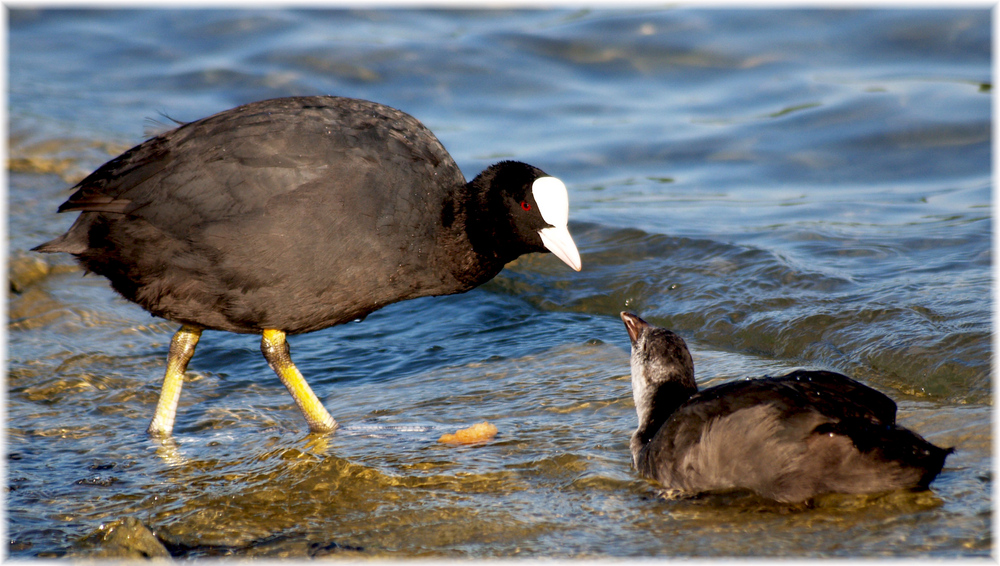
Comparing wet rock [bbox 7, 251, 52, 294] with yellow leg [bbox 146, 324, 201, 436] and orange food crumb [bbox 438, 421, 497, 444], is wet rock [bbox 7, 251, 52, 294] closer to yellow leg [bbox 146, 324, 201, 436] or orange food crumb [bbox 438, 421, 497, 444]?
yellow leg [bbox 146, 324, 201, 436]

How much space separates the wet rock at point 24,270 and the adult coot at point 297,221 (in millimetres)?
2245

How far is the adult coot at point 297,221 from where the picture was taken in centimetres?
442

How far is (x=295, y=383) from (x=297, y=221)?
917mm

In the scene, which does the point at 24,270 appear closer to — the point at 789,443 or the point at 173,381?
the point at 173,381

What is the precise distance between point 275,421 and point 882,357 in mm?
3086

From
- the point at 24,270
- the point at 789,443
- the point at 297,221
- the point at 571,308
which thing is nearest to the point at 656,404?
the point at 789,443

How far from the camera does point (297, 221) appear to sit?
4.38 metres

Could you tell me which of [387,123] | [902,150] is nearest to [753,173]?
[902,150]

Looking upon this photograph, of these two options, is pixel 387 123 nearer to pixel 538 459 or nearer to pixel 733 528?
pixel 538 459

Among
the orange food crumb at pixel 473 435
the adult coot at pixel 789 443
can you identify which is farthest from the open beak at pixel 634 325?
the orange food crumb at pixel 473 435

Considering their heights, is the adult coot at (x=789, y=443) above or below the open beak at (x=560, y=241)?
below

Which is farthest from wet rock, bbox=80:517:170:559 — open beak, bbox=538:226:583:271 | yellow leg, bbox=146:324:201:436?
open beak, bbox=538:226:583:271

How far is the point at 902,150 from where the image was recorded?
888 centimetres

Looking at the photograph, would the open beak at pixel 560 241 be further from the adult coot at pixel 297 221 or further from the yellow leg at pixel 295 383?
the yellow leg at pixel 295 383
